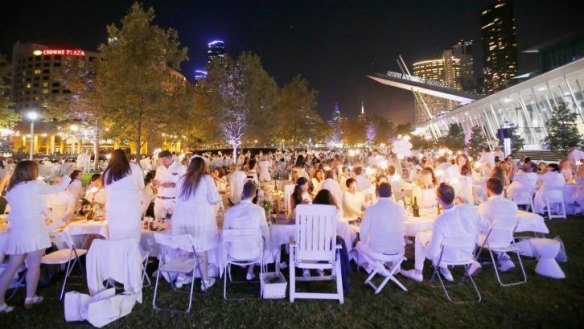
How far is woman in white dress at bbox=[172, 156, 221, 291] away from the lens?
490 centimetres

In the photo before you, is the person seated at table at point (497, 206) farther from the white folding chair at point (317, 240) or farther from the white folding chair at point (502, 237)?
the white folding chair at point (317, 240)

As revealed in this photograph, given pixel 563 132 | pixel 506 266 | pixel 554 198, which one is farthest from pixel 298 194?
pixel 563 132

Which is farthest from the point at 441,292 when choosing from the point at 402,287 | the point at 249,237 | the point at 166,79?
the point at 166,79

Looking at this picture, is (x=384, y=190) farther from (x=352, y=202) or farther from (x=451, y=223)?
(x=352, y=202)

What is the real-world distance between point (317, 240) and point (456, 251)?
192cm

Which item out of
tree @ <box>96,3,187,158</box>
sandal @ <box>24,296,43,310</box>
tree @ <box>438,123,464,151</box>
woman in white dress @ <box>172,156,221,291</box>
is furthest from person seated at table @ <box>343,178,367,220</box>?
tree @ <box>438,123,464,151</box>

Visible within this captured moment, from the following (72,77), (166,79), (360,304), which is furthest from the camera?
(72,77)

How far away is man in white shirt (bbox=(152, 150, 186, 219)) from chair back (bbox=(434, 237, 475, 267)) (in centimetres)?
459

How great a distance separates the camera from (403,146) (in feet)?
47.1

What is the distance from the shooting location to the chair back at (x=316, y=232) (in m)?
4.77

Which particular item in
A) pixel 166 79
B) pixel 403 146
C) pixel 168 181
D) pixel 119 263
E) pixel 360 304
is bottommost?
pixel 360 304

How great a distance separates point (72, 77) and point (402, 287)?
24.2 metres

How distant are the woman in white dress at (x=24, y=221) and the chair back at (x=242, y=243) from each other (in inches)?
93.7

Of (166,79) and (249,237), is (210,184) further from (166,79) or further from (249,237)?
(166,79)
